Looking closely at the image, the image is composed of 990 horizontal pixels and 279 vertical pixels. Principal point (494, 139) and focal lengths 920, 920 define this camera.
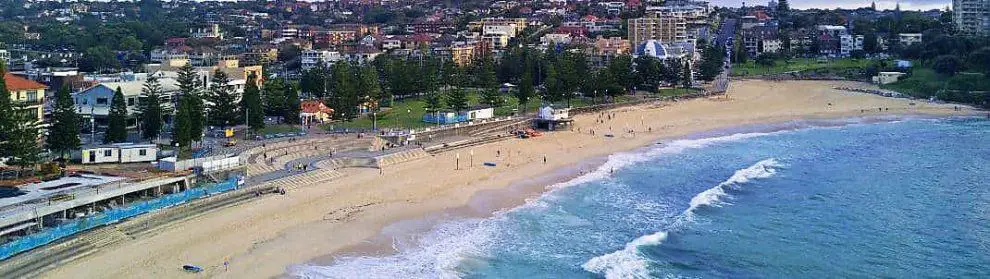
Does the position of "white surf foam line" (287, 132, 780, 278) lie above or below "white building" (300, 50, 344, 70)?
below

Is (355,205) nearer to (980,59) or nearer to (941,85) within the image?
(941,85)

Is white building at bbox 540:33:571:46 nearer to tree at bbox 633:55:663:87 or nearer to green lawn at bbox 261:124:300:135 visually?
tree at bbox 633:55:663:87

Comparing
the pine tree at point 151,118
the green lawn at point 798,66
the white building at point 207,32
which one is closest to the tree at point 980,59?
the green lawn at point 798,66

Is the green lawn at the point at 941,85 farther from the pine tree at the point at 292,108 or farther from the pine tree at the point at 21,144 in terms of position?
the pine tree at the point at 21,144

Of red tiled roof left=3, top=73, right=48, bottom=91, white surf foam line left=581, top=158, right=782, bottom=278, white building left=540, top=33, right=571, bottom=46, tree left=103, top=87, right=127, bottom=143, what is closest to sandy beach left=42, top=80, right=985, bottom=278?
white surf foam line left=581, top=158, right=782, bottom=278

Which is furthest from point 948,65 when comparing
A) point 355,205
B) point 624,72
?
point 355,205

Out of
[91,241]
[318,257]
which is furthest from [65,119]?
[318,257]
